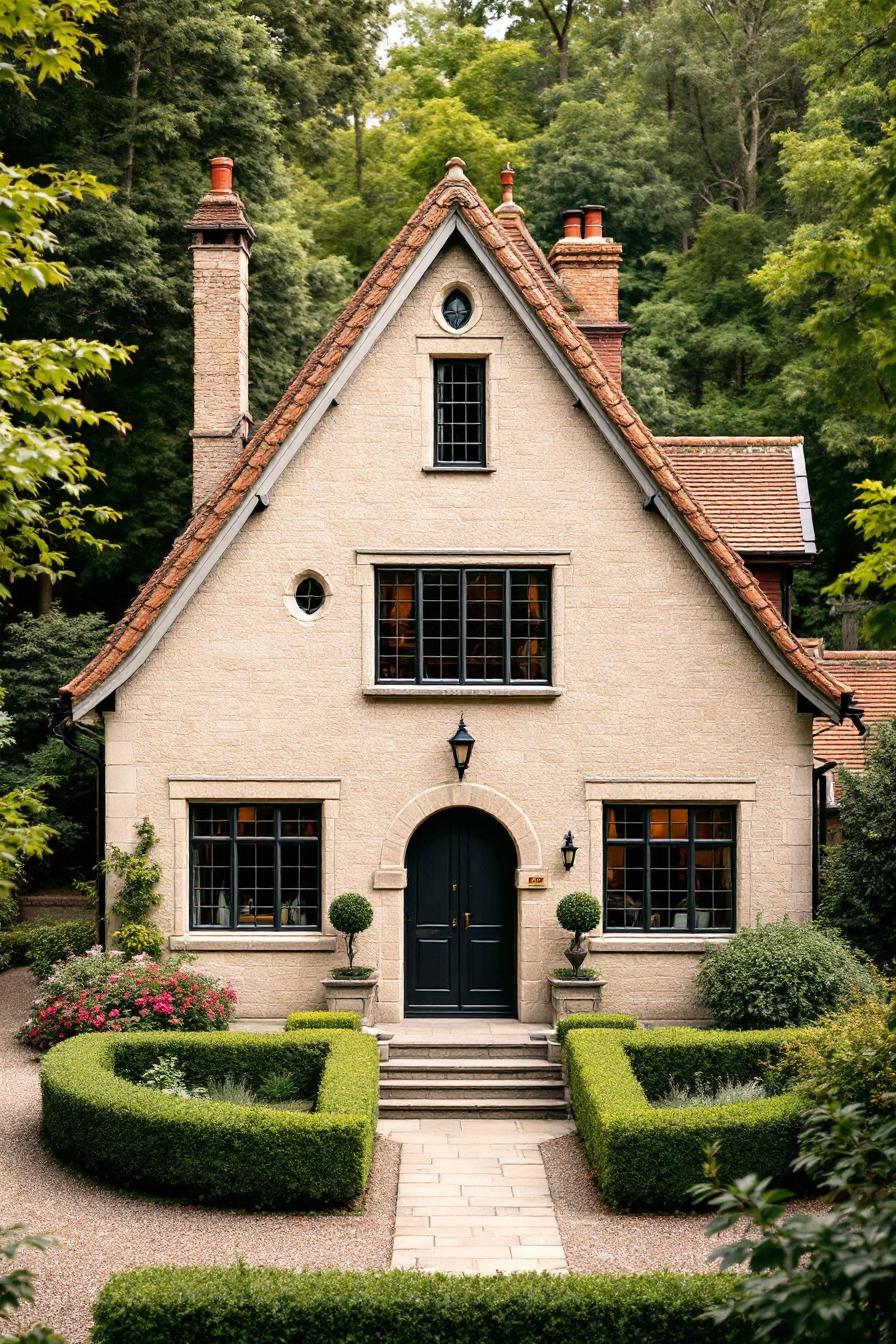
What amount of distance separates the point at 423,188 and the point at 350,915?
3195 centimetres

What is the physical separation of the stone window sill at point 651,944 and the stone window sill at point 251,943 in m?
3.69

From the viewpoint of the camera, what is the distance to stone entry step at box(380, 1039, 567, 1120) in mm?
17250

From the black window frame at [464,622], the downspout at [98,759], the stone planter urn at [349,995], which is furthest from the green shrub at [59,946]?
the black window frame at [464,622]

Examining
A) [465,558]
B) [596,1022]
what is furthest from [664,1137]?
[465,558]

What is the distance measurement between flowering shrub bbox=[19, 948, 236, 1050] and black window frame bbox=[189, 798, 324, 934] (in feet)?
3.31

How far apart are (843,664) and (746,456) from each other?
238 inches

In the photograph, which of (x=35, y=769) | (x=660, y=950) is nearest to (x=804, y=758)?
(x=660, y=950)

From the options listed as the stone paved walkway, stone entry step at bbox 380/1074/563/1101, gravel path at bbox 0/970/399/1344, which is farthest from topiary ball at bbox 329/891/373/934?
gravel path at bbox 0/970/399/1344

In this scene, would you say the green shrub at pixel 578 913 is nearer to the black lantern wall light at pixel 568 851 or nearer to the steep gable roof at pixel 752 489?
the black lantern wall light at pixel 568 851

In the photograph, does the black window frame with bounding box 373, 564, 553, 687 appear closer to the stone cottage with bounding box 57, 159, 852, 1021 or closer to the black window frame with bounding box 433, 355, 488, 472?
the stone cottage with bounding box 57, 159, 852, 1021

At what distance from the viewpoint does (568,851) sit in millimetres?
19469

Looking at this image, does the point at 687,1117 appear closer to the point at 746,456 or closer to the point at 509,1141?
the point at 509,1141

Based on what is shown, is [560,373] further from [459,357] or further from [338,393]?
[338,393]

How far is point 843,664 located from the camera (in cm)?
2772
